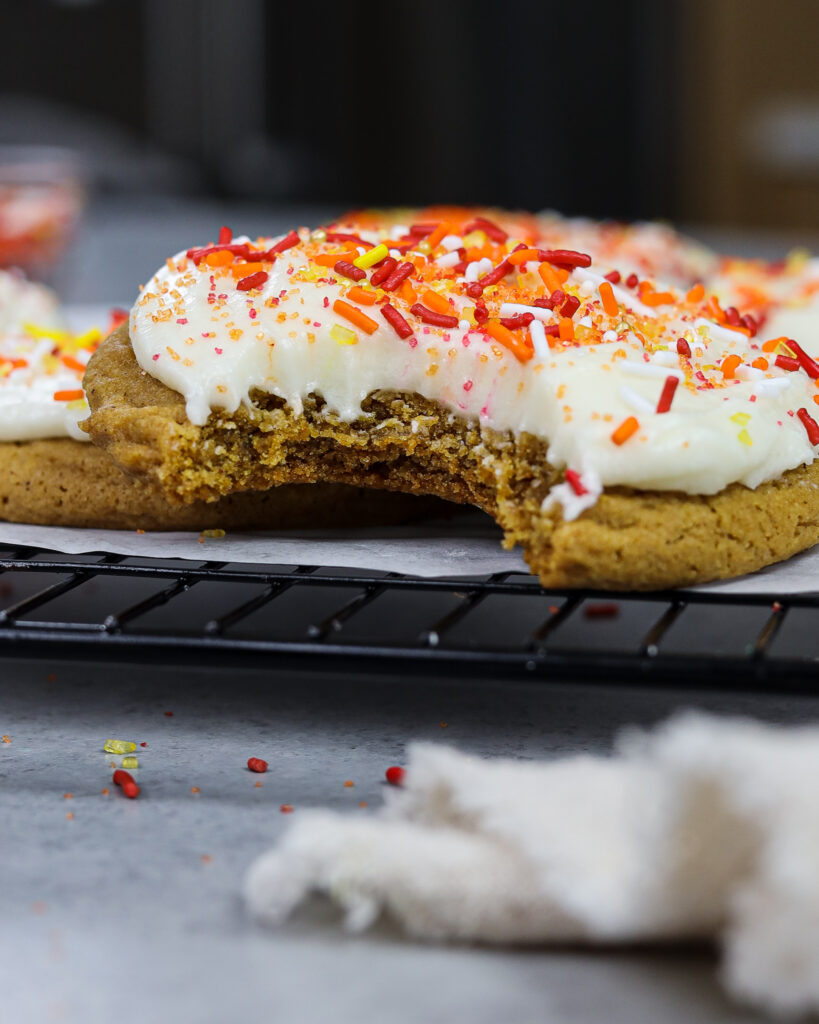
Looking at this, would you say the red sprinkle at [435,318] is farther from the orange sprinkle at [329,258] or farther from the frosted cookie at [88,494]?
the frosted cookie at [88,494]

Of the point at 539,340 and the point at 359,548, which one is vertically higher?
the point at 539,340

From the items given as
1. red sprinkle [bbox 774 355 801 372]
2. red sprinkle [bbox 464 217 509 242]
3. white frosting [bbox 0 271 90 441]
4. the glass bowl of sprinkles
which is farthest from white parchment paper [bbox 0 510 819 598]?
the glass bowl of sprinkles

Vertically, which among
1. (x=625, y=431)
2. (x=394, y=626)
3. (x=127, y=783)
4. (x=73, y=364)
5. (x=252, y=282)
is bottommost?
(x=394, y=626)

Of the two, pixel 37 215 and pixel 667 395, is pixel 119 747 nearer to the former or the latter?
pixel 667 395

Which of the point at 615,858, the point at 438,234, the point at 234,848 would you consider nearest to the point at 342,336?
the point at 438,234

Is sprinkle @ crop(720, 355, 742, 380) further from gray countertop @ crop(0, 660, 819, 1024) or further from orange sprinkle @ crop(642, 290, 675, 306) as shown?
gray countertop @ crop(0, 660, 819, 1024)

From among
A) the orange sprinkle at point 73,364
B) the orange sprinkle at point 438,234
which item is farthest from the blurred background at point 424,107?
the orange sprinkle at point 438,234
